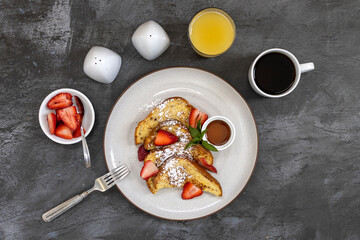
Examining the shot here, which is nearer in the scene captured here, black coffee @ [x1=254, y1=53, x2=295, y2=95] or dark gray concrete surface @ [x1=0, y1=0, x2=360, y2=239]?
black coffee @ [x1=254, y1=53, x2=295, y2=95]

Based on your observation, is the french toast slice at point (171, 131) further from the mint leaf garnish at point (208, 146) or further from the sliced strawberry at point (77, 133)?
the sliced strawberry at point (77, 133)

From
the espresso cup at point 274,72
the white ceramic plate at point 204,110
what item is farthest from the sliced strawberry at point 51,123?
the espresso cup at point 274,72

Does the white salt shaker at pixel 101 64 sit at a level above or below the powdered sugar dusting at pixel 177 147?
above

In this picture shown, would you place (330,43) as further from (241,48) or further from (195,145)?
(195,145)

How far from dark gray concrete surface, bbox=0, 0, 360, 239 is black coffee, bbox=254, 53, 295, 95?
0.43 feet

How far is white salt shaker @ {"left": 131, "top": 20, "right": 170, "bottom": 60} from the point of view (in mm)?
1427

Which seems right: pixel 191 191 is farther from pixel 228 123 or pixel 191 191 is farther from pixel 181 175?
pixel 228 123

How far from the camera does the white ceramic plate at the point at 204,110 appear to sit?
1498 mm

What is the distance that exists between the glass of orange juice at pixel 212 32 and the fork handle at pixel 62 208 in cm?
97

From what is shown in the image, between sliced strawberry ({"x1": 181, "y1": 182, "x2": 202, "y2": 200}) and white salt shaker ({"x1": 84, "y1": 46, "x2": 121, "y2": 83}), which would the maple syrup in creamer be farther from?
white salt shaker ({"x1": 84, "y1": 46, "x2": 121, "y2": 83})

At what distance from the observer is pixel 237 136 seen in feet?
5.01

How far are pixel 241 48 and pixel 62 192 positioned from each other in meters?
1.26

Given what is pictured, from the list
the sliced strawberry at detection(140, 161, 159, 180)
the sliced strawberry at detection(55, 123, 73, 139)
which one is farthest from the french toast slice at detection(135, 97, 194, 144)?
the sliced strawberry at detection(55, 123, 73, 139)

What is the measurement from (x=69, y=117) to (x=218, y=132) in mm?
768
